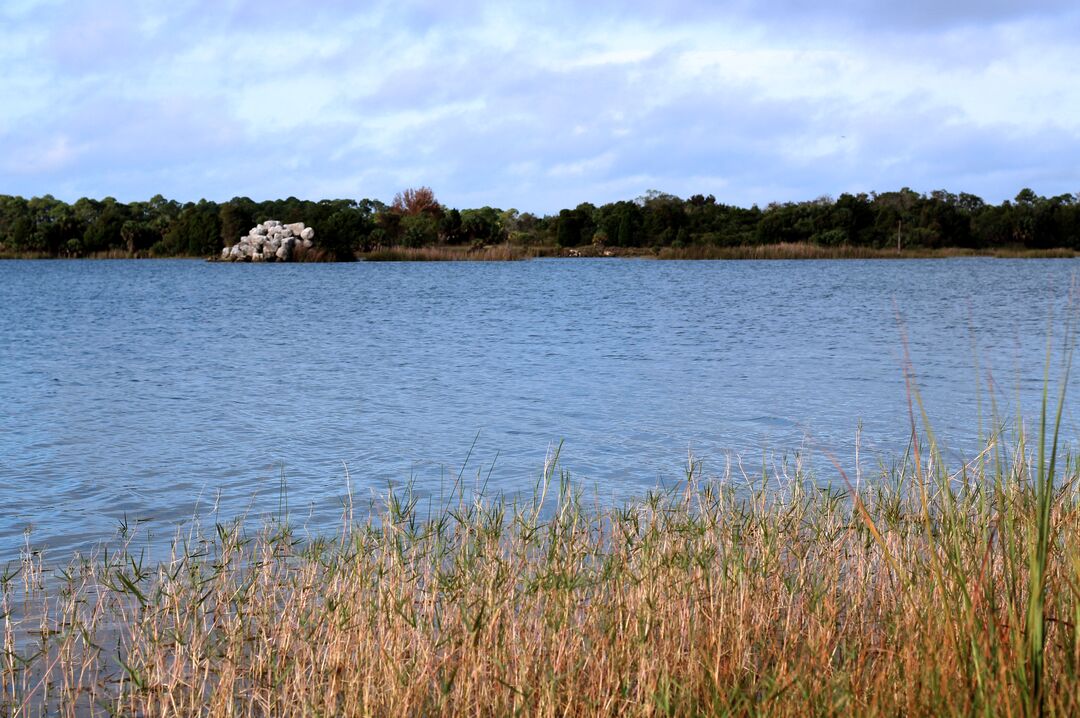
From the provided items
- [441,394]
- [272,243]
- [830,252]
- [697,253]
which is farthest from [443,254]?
[441,394]

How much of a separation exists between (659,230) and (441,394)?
8491 cm

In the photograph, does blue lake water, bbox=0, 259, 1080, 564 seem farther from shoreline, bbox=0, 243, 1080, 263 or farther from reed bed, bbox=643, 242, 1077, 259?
reed bed, bbox=643, 242, 1077, 259

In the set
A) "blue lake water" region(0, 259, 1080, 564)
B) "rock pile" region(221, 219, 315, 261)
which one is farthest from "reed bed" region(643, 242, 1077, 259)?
"blue lake water" region(0, 259, 1080, 564)

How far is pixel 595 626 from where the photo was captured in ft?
14.4

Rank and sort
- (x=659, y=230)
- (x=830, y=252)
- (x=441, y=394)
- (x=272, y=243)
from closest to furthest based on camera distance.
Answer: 1. (x=441, y=394)
2. (x=272, y=243)
3. (x=830, y=252)
4. (x=659, y=230)

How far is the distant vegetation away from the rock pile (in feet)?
7.32

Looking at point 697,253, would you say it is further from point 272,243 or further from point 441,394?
point 441,394

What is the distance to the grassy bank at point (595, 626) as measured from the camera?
10.6 ft

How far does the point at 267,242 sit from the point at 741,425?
240 ft

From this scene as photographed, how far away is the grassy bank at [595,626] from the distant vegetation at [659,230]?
78.6 meters

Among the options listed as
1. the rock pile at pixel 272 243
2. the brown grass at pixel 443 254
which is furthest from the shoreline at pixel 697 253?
the rock pile at pixel 272 243

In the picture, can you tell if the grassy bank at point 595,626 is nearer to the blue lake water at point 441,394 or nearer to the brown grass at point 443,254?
the blue lake water at point 441,394

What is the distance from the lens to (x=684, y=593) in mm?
4805

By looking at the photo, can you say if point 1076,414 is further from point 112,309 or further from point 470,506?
point 112,309
